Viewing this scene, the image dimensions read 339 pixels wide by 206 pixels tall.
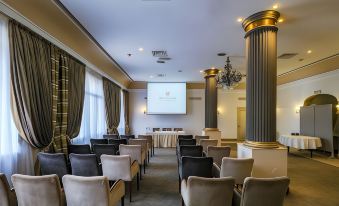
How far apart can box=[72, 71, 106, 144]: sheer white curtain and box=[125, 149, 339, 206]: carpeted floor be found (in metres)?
2.29

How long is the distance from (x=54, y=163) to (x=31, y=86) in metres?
1.36

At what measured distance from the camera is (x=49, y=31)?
4.30 m

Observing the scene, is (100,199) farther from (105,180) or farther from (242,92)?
(242,92)

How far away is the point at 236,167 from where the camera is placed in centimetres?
384

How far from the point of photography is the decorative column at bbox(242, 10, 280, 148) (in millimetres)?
4219

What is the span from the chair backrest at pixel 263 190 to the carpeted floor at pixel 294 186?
70.3 inches

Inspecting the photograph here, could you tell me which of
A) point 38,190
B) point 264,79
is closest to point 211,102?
point 264,79

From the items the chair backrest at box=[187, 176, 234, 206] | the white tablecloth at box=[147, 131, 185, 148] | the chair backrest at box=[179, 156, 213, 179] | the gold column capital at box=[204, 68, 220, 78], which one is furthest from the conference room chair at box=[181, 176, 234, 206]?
the white tablecloth at box=[147, 131, 185, 148]

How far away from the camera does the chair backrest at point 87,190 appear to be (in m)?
2.49

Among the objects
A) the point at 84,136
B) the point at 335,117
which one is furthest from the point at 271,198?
the point at 335,117

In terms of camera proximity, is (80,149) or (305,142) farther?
(305,142)

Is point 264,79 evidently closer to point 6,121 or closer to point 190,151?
point 190,151

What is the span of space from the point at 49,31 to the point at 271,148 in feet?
15.8

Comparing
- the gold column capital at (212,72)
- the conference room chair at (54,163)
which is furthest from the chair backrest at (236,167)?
the gold column capital at (212,72)
